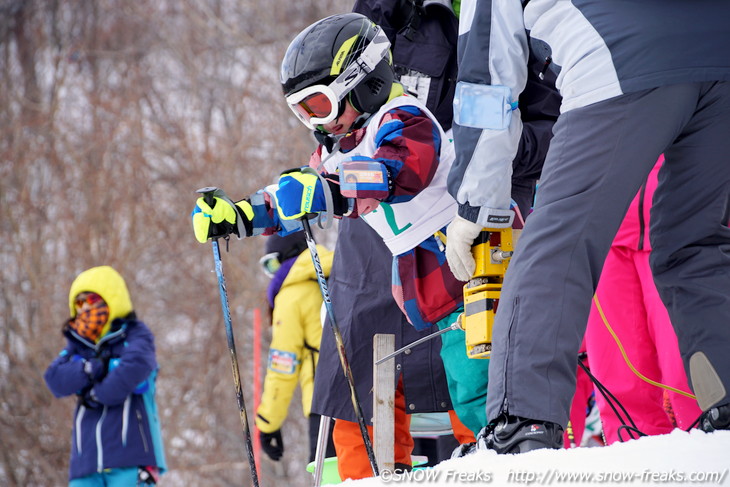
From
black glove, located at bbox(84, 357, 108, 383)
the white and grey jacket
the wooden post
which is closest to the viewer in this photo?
the white and grey jacket

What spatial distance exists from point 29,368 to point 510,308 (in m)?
13.0

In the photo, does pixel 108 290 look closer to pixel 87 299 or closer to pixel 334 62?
pixel 87 299

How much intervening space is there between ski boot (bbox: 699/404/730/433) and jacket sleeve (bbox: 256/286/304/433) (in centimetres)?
327

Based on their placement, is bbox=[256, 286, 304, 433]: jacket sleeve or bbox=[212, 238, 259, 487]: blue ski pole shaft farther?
bbox=[256, 286, 304, 433]: jacket sleeve

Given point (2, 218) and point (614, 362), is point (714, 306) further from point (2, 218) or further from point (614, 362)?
point (2, 218)

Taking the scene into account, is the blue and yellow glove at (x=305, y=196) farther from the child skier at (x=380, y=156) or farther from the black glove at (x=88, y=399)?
the black glove at (x=88, y=399)

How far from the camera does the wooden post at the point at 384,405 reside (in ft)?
10.8

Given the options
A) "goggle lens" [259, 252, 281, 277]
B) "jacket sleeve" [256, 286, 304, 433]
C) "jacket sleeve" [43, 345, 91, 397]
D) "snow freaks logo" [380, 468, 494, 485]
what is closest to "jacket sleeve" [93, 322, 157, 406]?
"jacket sleeve" [43, 345, 91, 397]

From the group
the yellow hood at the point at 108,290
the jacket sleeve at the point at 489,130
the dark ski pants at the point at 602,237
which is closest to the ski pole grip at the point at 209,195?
the jacket sleeve at the point at 489,130

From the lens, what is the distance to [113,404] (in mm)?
5914

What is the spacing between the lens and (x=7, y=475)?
42.0 feet

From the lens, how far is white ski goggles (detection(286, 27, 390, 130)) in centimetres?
332

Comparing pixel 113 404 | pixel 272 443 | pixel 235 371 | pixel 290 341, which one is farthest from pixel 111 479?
pixel 235 371

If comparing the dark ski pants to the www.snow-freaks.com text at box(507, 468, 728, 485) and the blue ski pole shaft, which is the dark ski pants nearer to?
the www.snow-freaks.com text at box(507, 468, 728, 485)
